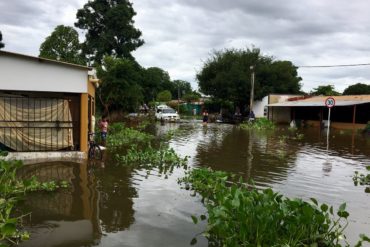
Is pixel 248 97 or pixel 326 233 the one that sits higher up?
pixel 248 97

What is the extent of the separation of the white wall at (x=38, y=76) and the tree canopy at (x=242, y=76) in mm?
35083

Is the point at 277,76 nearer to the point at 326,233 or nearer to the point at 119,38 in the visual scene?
the point at 119,38

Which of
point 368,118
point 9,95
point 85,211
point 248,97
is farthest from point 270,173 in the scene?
point 248,97

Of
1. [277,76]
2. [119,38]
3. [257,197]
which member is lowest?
[257,197]

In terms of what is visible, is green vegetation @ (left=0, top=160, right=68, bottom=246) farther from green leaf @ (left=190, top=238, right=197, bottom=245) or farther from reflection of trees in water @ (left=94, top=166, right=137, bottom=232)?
green leaf @ (left=190, top=238, right=197, bottom=245)

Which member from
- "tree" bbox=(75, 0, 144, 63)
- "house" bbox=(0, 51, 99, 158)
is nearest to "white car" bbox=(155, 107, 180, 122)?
"tree" bbox=(75, 0, 144, 63)

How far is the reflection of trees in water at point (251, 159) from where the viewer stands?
12.6 metres

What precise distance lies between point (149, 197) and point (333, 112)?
1339 inches

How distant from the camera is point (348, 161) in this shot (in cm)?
1568

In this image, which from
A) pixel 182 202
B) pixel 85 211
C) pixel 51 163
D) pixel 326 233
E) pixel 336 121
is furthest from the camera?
pixel 336 121

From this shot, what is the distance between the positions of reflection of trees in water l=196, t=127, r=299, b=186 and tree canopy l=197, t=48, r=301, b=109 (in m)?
27.7

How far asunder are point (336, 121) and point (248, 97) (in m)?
13.1

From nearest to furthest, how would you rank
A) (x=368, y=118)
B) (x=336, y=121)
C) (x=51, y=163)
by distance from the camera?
(x=51, y=163), (x=368, y=118), (x=336, y=121)

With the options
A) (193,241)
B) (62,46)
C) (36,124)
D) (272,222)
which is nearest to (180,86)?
(62,46)
